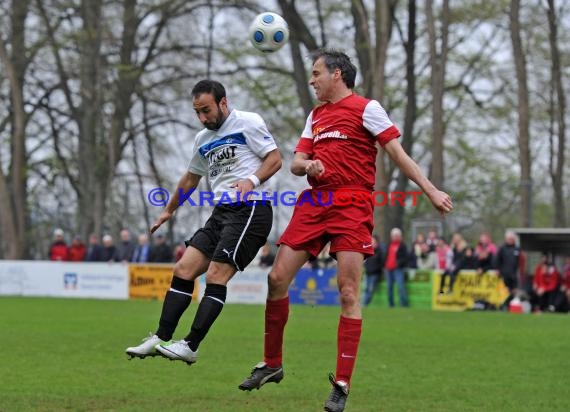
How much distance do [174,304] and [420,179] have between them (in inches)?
86.1

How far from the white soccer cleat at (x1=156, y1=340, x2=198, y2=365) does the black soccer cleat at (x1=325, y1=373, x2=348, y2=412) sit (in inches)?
41.6

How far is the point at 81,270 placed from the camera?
2911cm

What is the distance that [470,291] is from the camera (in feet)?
79.2

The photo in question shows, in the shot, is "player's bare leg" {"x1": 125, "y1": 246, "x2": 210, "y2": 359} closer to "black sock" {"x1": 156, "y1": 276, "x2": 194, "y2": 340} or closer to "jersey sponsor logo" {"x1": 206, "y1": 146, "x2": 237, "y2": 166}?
"black sock" {"x1": 156, "y1": 276, "x2": 194, "y2": 340}

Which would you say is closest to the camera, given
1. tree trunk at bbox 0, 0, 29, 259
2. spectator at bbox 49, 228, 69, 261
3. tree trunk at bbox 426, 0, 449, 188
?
spectator at bbox 49, 228, 69, 261

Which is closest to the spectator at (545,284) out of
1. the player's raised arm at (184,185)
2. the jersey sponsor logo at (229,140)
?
the player's raised arm at (184,185)

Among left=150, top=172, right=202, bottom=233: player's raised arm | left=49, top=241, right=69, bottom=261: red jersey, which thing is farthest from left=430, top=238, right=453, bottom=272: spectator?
left=150, top=172, right=202, bottom=233: player's raised arm

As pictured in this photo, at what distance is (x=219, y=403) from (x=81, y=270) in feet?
67.7

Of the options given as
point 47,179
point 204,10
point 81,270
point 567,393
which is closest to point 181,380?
point 567,393

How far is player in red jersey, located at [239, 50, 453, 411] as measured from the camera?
7.96m

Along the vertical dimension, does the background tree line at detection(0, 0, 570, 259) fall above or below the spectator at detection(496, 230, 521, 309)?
above

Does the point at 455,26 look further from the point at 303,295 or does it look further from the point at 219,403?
the point at 219,403

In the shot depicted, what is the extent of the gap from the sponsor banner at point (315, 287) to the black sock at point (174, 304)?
17191 millimetres

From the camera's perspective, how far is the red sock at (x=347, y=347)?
7.83m
